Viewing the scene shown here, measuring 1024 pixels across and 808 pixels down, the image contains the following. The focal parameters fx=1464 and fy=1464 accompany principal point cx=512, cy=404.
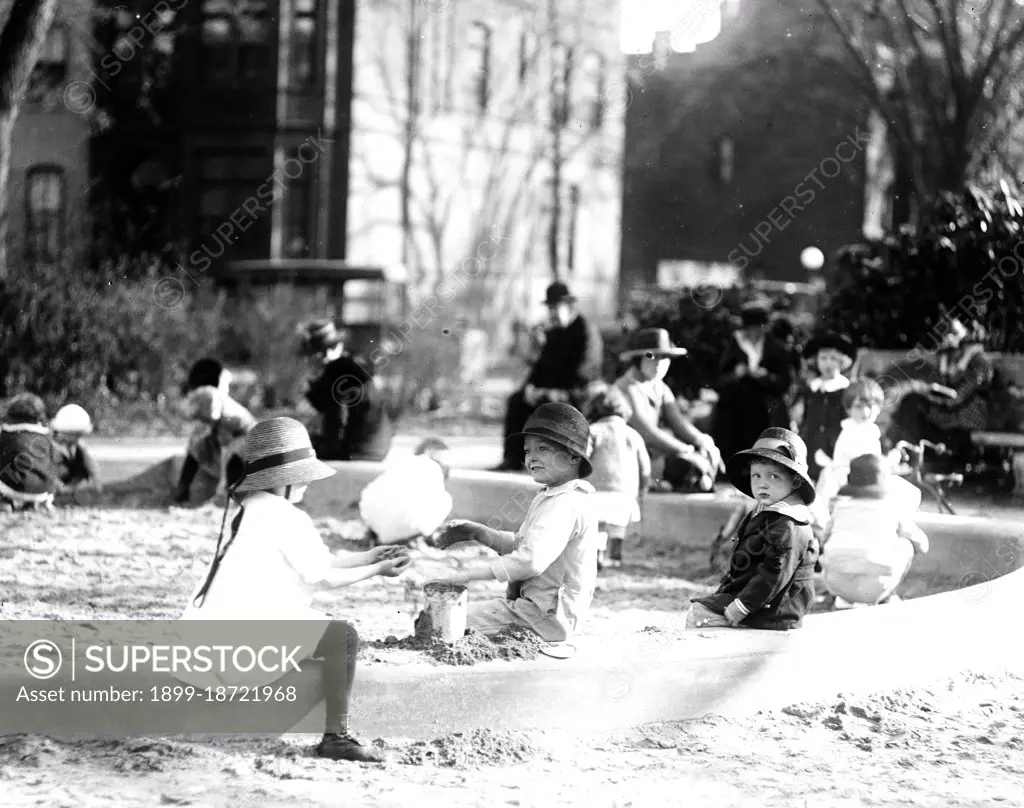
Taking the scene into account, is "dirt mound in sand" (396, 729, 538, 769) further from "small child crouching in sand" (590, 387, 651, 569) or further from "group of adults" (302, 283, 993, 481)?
"group of adults" (302, 283, 993, 481)

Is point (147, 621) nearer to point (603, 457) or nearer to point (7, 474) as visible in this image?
point (603, 457)

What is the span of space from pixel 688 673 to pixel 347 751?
1.41 metres

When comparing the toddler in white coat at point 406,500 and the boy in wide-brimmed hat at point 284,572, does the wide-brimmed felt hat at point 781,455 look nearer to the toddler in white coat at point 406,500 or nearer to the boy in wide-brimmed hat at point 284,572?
the boy in wide-brimmed hat at point 284,572

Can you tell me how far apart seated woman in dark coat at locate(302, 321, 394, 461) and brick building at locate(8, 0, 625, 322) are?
19.8 metres

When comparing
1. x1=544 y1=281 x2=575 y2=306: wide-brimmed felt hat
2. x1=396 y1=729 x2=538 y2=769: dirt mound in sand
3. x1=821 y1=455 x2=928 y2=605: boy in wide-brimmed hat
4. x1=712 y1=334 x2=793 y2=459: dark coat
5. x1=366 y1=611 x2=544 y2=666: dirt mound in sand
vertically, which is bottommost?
x1=396 y1=729 x2=538 y2=769: dirt mound in sand

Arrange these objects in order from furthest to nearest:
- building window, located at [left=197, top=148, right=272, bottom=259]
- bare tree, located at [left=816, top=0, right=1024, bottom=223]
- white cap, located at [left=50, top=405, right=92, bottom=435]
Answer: building window, located at [left=197, top=148, right=272, bottom=259]
bare tree, located at [left=816, top=0, right=1024, bottom=223]
white cap, located at [left=50, top=405, right=92, bottom=435]

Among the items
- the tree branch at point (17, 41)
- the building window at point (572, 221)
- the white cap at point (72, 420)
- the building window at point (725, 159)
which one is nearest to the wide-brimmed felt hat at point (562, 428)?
the white cap at point (72, 420)

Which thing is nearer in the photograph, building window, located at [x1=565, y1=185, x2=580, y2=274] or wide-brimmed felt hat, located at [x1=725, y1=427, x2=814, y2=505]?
wide-brimmed felt hat, located at [x1=725, y1=427, x2=814, y2=505]

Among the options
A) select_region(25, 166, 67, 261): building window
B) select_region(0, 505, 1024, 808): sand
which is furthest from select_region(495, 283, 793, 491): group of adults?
select_region(25, 166, 67, 261): building window

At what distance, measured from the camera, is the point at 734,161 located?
49.6 m

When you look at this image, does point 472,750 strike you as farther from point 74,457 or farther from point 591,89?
point 591,89

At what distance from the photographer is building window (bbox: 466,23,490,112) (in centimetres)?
3469

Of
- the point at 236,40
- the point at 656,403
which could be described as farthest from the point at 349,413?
the point at 236,40

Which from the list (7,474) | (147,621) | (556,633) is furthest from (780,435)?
(7,474)
